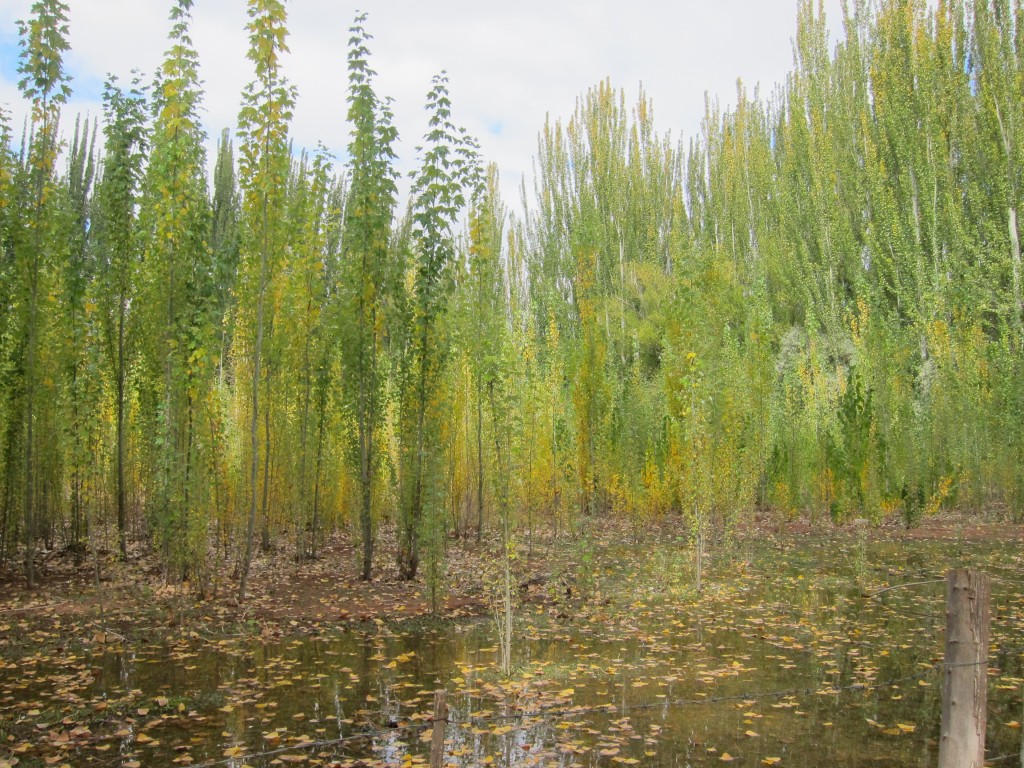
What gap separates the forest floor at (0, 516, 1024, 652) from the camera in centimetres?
778

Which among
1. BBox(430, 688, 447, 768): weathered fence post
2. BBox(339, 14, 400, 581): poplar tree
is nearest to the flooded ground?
BBox(430, 688, 447, 768): weathered fence post

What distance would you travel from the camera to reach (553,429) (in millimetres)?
16516

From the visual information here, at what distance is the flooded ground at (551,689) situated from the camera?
14.9 feet

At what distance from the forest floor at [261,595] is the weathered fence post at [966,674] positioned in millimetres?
5481

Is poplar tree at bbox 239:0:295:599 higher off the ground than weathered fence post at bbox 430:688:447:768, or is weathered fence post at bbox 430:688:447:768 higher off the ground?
poplar tree at bbox 239:0:295:599

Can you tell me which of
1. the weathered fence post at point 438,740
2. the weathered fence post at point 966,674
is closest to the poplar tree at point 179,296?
the weathered fence post at point 438,740

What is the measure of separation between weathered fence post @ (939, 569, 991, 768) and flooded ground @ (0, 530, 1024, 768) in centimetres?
97

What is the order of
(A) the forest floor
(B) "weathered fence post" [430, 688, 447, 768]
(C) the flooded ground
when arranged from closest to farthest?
(B) "weathered fence post" [430, 688, 447, 768] → (C) the flooded ground → (A) the forest floor

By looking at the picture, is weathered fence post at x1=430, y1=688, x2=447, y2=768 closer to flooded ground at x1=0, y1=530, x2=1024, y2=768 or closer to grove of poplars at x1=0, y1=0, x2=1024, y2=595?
flooded ground at x1=0, y1=530, x2=1024, y2=768

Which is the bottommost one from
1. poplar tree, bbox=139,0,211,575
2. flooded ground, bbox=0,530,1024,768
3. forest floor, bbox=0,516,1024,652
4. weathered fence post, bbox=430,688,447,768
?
flooded ground, bbox=0,530,1024,768

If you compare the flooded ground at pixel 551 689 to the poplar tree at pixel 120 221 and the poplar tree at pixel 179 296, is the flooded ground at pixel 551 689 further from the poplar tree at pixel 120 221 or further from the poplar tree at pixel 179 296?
the poplar tree at pixel 120 221

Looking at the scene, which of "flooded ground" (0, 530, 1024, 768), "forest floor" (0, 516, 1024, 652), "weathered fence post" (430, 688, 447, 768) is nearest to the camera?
"weathered fence post" (430, 688, 447, 768)

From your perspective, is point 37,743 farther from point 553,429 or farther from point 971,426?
point 971,426

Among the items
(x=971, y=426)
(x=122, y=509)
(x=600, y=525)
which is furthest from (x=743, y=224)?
(x=122, y=509)
